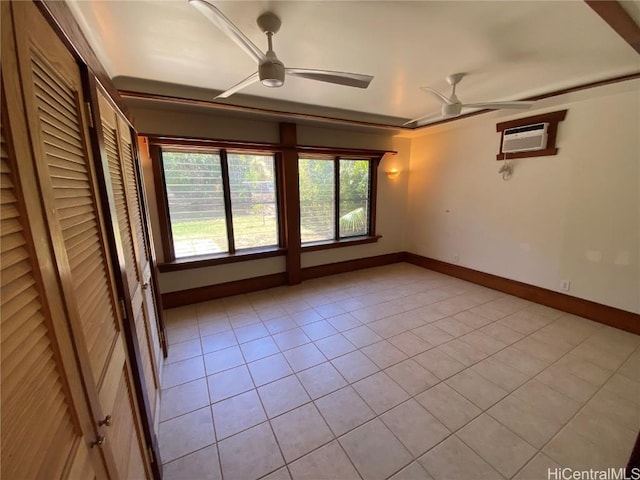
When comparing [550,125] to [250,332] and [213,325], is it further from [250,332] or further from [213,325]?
[213,325]

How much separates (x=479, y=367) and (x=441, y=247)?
262 centimetres

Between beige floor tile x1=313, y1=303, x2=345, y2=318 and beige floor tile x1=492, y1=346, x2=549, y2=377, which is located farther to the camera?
beige floor tile x1=313, y1=303, x2=345, y2=318

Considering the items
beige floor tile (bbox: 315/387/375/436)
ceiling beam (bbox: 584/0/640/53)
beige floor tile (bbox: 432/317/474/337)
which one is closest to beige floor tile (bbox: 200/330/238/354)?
beige floor tile (bbox: 315/387/375/436)

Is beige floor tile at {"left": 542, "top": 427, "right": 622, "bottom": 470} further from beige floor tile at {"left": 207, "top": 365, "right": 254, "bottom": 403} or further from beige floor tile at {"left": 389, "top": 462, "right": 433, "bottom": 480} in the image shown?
beige floor tile at {"left": 207, "top": 365, "right": 254, "bottom": 403}

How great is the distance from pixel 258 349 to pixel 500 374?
2.13 metres

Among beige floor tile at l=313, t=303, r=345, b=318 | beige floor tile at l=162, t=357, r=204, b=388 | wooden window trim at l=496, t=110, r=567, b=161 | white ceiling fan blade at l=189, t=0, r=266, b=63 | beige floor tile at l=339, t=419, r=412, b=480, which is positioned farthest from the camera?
beige floor tile at l=313, t=303, r=345, b=318

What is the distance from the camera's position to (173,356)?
7.92ft

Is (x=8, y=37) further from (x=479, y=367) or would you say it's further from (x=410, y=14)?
(x=479, y=367)

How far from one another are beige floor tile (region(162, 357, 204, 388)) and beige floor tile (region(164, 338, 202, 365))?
0.19 feet

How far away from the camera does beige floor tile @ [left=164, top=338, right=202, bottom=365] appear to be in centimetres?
238

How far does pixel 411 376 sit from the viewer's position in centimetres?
214

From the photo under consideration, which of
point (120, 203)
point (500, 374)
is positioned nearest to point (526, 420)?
point (500, 374)

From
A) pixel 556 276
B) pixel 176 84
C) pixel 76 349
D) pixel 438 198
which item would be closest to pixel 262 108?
pixel 176 84
